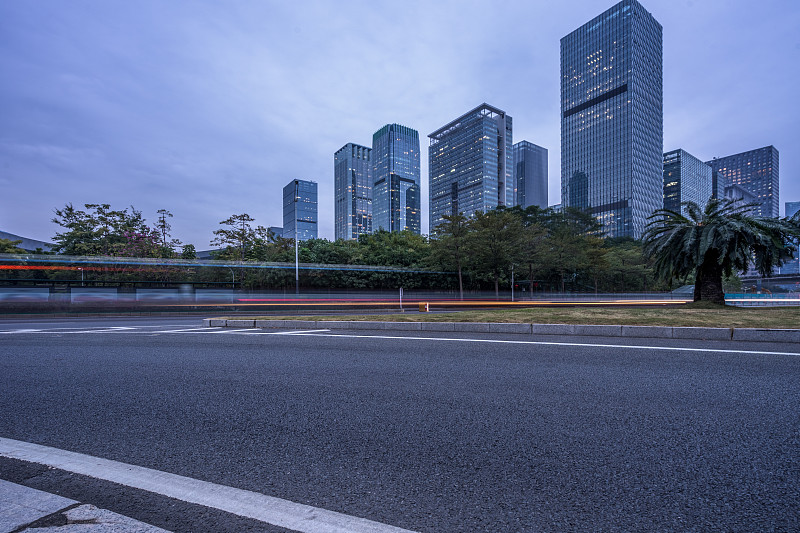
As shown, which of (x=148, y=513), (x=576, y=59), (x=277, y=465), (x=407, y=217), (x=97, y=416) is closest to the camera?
(x=148, y=513)

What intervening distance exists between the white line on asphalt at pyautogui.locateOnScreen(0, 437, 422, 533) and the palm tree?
15.9 meters

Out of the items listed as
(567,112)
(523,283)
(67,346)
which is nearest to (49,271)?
(67,346)

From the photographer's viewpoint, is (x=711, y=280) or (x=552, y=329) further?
(x=711, y=280)

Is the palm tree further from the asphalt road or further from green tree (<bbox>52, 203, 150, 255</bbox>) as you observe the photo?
green tree (<bbox>52, 203, 150, 255</bbox>)

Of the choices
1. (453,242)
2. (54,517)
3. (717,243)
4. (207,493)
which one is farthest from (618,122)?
(54,517)

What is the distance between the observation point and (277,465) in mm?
2521

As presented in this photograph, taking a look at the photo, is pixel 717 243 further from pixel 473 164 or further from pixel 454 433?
pixel 473 164

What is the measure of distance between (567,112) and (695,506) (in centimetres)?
18185

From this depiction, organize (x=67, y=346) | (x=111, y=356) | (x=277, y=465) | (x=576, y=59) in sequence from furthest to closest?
(x=576, y=59), (x=67, y=346), (x=111, y=356), (x=277, y=465)

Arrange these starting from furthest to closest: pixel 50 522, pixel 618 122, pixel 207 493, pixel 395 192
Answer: pixel 395 192, pixel 618 122, pixel 207 493, pixel 50 522

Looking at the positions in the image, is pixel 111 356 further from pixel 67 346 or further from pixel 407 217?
pixel 407 217

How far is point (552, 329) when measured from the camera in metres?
9.05

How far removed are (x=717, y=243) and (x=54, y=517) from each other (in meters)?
17.8

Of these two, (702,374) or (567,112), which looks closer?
(702,374)
